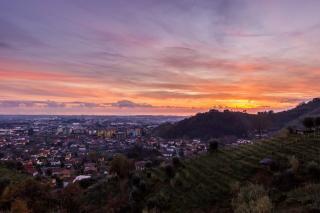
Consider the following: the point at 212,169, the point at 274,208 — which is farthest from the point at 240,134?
the point at 274,208

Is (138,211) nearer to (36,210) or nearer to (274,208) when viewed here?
(36,210)

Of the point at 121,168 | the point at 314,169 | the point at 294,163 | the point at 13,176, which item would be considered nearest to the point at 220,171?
the point at 294,163

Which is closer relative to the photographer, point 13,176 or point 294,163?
point 294,163

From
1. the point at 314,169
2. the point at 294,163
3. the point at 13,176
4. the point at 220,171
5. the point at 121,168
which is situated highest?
the point at 294,163

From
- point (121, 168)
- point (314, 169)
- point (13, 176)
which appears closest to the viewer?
point (314, 169)

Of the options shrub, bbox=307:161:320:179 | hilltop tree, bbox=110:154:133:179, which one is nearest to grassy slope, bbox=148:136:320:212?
shrub, bbox=307:161:320:179

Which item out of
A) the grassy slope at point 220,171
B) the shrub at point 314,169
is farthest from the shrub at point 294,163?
the grassy slope at point 220,171

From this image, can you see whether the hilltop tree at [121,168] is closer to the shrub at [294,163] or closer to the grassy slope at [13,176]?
the grassy slope at [13,176]

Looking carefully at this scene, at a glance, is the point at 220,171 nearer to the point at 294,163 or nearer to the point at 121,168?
the point at 294,163

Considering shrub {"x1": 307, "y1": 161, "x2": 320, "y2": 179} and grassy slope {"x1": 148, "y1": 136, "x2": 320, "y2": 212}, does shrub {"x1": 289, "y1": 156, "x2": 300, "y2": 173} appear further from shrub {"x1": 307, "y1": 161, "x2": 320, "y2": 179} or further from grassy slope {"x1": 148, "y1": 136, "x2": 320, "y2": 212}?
grassy slope {"x1": 148, "y1": 136, "x2": 320, "y2": 212}
